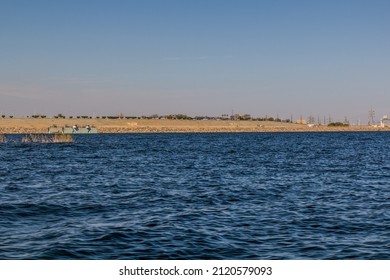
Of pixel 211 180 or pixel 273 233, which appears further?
pixel 211 180

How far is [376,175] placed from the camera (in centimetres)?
4353

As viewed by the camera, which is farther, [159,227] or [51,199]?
[51,199]

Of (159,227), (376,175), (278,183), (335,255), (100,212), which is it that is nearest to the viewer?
Result: (335,255)

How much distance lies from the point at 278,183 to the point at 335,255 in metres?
20.1

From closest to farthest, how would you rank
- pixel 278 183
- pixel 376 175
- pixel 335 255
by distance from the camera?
pixel 335 255, pixel 278 183, pixel 376 175

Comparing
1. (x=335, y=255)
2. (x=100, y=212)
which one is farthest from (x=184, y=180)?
(x=335, y=255)

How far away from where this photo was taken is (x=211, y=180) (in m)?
39.2
